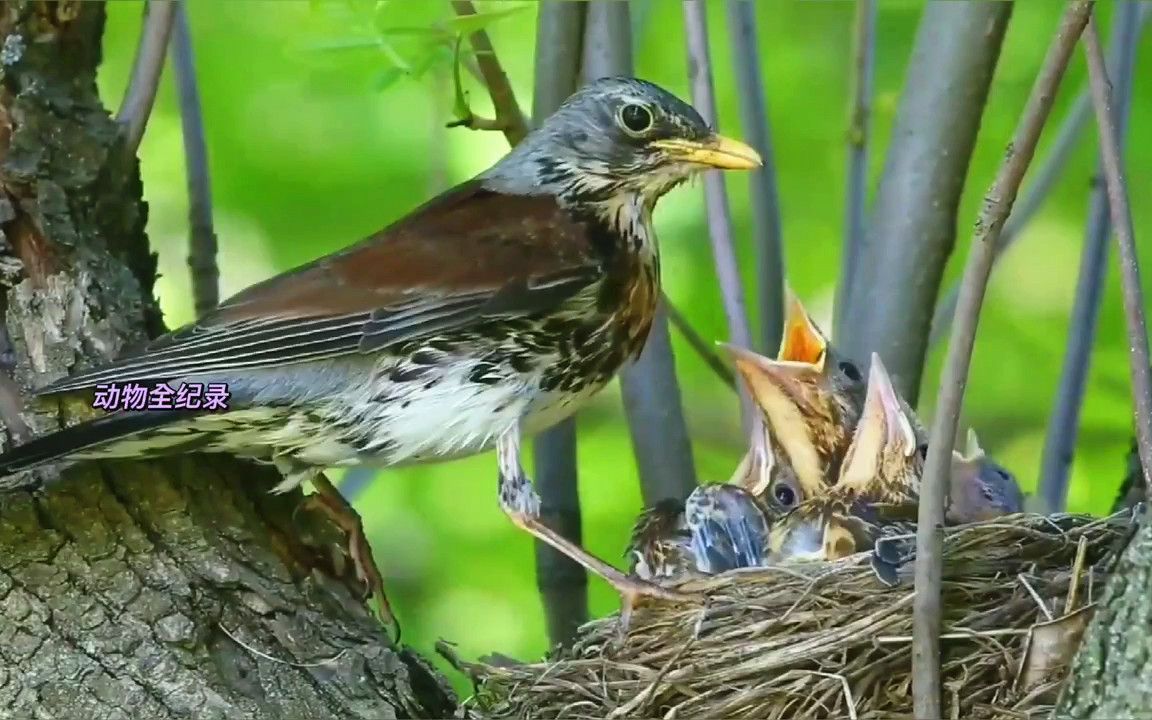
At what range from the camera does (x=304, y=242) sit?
406 centimetres

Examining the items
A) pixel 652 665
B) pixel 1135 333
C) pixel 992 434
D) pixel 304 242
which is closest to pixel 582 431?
pixel 304 242

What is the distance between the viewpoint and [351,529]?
2.58m

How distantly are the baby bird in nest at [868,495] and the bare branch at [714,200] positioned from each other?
31 centimetres

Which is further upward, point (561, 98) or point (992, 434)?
point (561, 98)

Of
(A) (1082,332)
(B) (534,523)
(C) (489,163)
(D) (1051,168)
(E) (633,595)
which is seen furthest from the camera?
(C) (489,163)

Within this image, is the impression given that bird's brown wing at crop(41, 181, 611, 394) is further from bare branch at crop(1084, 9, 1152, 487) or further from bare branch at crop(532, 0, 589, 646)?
bare branch at crop(1084, 9, 1152, 487)

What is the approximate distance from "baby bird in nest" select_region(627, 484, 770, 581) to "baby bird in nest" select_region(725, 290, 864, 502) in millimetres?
192

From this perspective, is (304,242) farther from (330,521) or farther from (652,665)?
(652,665)

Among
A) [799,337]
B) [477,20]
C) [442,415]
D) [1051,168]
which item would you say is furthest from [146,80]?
[1051,168]

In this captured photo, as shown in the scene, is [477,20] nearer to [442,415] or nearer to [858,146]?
[442,415]

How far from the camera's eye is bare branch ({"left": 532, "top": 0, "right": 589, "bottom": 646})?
288 cm

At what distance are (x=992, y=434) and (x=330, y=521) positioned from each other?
7.95 feet

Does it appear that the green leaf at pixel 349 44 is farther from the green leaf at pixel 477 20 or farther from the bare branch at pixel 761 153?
the bare branch at pixel 761 153

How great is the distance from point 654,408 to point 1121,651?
5.11ft
